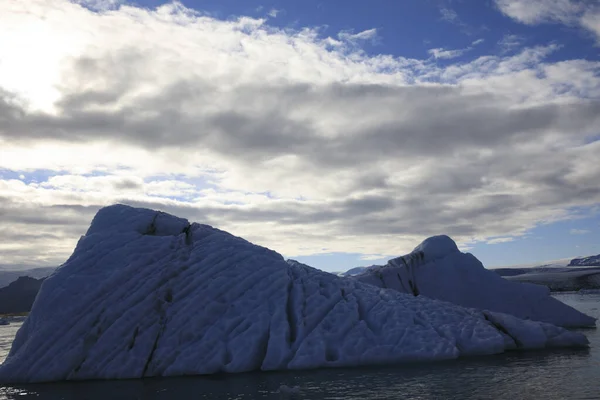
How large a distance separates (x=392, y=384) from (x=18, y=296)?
104280 millimetres

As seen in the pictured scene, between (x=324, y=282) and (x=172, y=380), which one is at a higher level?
A: (x=324, y=282)

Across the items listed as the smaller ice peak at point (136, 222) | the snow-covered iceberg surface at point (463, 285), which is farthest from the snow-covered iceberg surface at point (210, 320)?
the snow-covered iceberg surface at point (463, 285)

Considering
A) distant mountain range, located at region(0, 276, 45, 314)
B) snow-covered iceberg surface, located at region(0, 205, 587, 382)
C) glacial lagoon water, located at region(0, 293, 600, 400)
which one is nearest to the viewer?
glacial lagoon water, located at region(0, 293, 600, 400)

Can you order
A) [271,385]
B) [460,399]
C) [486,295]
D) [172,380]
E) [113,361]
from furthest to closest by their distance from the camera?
[486,295] → [113,361] → [172,380] → [271,385] → [460,399]

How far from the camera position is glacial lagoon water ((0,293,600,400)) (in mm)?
9340

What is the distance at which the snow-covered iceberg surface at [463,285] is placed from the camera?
72.5ft

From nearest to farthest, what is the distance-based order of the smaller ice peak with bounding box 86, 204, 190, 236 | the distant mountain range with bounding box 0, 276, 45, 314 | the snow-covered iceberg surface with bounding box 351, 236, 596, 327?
the smaller ice peak with bounding box 86, 204, 190, 236
the snow-covered iceberg surface with bounding box 351, 236, 596, 327
the distant mountain range with bounding box 0, 276, 45, 314

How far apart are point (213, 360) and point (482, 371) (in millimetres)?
6719

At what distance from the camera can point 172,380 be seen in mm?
11930

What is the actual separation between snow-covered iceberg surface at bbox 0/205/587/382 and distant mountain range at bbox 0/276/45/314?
91142 mm

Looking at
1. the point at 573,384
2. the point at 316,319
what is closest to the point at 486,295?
the point at 316,319

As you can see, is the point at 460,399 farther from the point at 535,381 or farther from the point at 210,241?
the point at 210,241

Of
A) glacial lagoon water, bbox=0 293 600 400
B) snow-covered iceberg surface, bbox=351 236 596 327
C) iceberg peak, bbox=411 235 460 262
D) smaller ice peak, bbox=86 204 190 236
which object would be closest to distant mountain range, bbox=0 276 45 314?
snow-covered iceberg surface, bbox=351 236 596 327

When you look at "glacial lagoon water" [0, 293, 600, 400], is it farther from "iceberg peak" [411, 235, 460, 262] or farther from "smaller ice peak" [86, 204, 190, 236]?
"iceberg peak" [411, 235, 460, 262]
